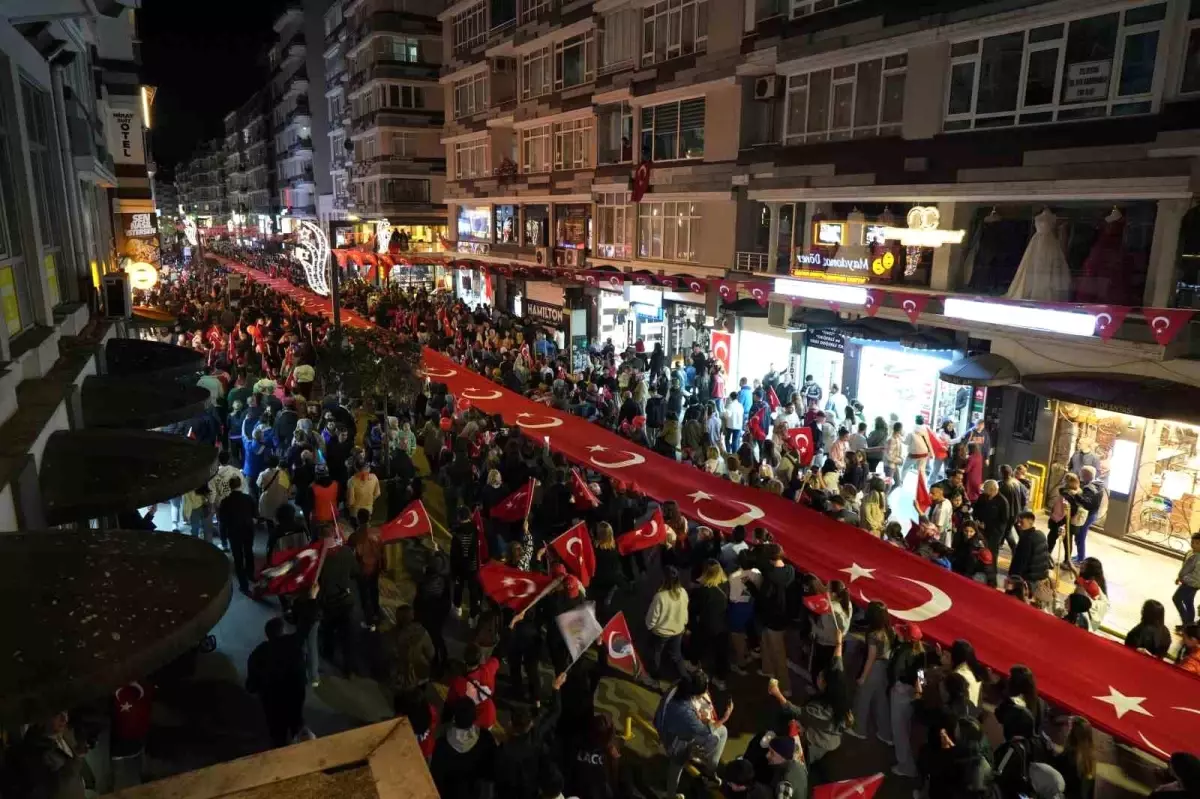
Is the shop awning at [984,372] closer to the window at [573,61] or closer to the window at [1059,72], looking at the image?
the window at [1059,72]

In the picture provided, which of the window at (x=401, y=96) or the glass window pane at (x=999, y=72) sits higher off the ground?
the window at (x=401, y=96)

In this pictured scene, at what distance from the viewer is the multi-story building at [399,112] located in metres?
47.2

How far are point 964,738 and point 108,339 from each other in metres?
13.4

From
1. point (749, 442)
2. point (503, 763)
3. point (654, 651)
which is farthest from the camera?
point (749, 442)

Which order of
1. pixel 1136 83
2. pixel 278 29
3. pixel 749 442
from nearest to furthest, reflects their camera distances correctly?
pixel 1136 83, pixel 749 442, pixel 278 29

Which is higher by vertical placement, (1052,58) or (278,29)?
(278,29)

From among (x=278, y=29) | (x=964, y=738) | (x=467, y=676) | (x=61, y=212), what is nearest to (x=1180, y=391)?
(x=964, y=738)

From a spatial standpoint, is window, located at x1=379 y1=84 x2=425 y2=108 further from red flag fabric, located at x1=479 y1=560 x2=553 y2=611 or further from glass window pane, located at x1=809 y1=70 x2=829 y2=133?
red flag fabric, located at x1=479 y1=560 x2=553 y2=611

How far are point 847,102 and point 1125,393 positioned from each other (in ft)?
31.4

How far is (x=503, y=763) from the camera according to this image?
6.18 m

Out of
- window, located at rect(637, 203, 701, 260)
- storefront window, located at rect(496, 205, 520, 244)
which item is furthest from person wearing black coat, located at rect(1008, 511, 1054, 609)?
storefront window, located at rect(496, 205, 520, 244)

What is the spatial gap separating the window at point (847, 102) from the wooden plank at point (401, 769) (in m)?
18.0

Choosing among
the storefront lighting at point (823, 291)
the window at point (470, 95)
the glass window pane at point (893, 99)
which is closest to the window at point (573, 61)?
the window at point (470, 95)

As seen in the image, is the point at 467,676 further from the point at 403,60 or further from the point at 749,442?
the point at 403,60
